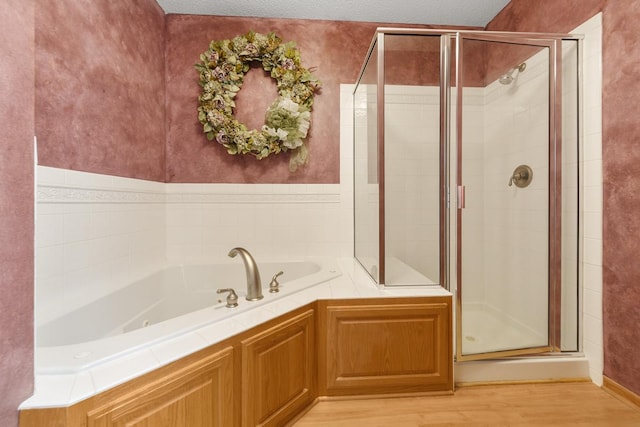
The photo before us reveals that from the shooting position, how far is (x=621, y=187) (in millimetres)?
1465

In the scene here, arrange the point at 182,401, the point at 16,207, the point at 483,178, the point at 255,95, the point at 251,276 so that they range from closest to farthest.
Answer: the point at 16,207
the point at 182,401
the point at 251,276
the point at 483,178
the point at 255,95

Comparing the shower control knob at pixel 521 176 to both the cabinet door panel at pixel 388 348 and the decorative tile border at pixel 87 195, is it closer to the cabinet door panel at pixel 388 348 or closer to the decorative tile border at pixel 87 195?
Answer: the cabinet door panel at pixel 388 348

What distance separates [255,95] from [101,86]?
1.06 metres

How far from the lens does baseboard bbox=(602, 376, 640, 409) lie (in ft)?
4.67

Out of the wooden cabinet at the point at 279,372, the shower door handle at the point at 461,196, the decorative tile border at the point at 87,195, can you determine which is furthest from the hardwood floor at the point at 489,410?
the decorative tile border at the point at 87,195

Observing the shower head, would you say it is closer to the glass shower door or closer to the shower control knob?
the glass shower door

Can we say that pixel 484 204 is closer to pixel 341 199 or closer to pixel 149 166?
pixel 341 199

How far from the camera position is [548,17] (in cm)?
190

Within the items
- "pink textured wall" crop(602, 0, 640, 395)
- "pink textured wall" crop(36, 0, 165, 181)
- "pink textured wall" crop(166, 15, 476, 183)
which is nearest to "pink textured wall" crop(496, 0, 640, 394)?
"pink textured wall" crop(602, 0, 640, 395)

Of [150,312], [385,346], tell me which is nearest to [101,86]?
[150,312]

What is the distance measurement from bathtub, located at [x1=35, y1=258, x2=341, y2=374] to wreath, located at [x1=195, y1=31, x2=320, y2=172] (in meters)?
0.95

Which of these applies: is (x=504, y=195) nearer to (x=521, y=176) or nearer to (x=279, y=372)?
(x=521, y=176)

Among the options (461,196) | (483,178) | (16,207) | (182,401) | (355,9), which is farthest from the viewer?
(355,9)

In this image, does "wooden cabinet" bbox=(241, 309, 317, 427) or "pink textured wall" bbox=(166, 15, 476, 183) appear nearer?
"wooden cabinet" bbox=(241, 309, 317, 427)
